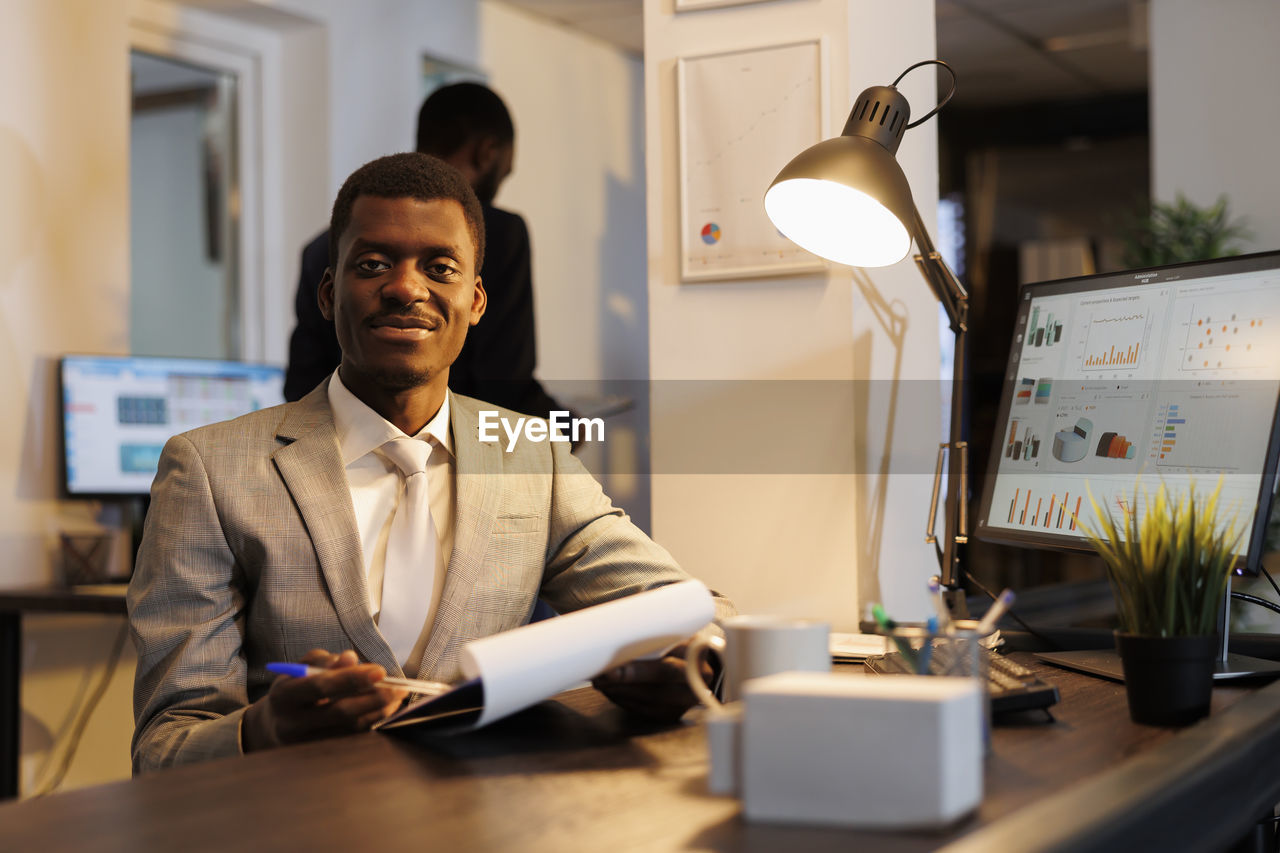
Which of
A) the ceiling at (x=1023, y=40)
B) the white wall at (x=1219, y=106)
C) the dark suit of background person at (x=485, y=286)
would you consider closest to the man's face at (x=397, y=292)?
the dark suit of background person at (x=485, y=286)

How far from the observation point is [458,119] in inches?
106

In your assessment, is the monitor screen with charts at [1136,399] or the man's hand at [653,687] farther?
the monitor screen with charts at [1136,399]

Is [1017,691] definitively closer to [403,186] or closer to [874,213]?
[874,213]

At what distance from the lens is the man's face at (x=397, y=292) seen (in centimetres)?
144

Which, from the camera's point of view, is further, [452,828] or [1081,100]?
[1081,100]

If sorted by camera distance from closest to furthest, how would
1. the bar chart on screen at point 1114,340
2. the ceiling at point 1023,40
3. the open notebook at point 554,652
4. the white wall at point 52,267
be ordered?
the open notebook at point 554,652
the bar chart on screen at point 1114,340
the white wall at point 52,267
the ceiling at point 1023,40

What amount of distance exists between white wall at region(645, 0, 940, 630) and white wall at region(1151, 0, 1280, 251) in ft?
8.22

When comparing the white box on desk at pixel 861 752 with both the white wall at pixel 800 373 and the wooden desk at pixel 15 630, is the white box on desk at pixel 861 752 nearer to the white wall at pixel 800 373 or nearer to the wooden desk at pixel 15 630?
the white wall at pixel 800 373

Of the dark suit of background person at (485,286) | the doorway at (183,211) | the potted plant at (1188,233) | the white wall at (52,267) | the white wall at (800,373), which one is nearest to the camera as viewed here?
the white wall at (800,373)

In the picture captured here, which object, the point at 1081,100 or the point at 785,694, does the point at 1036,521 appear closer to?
the point at 785,694

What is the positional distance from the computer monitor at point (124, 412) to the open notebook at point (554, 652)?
2255 millimetres

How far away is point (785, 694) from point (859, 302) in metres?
1.35

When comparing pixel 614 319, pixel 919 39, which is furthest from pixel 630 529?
pixel 614 319

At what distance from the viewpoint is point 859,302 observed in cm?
206
